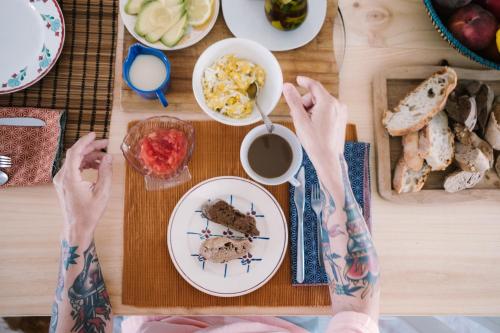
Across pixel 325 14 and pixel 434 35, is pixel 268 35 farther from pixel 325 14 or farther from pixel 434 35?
pixel 434 35

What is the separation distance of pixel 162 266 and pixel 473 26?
102 centimetres

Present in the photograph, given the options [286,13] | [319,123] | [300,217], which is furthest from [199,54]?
[300,217]

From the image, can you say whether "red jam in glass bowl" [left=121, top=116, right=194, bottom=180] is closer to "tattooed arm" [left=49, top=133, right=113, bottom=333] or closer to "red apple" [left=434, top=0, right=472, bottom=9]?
"tattooed arm" [left=49, top=133, right=113, bottom=333]

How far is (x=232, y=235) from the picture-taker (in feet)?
3.67

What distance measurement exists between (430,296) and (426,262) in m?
0.09

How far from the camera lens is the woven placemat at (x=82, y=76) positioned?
117 cm

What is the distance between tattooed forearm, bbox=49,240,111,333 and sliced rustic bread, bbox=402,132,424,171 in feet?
2.78

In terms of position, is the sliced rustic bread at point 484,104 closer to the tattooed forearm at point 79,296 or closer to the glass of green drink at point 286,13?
the glass of green drink at point 286,13

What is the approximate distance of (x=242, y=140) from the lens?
1.17m

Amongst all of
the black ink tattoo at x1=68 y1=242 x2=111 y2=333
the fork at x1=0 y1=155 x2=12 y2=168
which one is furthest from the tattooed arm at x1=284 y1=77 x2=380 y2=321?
the fork at x1=0 y1=155 x2=12 y2=168

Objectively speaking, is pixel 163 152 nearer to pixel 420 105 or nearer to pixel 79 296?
pixel 79 296

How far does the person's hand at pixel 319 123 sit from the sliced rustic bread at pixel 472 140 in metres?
0.37

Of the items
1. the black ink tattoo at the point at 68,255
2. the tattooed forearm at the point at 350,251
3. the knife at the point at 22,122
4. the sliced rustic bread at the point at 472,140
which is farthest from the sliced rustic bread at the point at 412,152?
the knife at the point at 22,122

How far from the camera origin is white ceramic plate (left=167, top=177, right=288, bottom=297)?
43.1 inches
